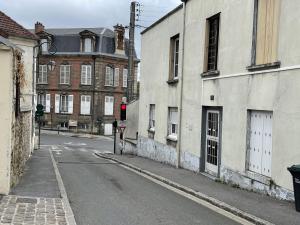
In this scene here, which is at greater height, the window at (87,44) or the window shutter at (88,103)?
the window at (87,44)

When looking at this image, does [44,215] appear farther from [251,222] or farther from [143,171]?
[143,171]

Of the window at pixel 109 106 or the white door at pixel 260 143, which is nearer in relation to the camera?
the white door at pixel 260 143

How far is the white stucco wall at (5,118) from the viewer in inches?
421

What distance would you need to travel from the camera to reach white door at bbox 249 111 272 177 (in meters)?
12.1

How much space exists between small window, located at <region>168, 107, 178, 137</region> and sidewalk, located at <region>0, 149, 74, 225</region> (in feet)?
25.7

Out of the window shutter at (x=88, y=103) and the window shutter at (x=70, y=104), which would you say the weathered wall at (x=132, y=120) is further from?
the window shutter at (x=70, y=104)

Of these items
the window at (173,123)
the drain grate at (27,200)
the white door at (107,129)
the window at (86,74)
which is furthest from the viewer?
the white door at (107,129)

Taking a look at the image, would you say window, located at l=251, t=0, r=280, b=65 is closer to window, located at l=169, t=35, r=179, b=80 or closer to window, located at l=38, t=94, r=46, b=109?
window, located at l=169, t=35, r=179, b=80

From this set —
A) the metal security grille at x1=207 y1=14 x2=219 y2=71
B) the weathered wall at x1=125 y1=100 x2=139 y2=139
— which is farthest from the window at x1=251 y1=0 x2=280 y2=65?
the weathered wall at x1=125 y1=100 x2=139 y2=139

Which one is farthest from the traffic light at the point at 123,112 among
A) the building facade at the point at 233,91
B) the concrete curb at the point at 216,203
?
the concrete curb at the point at 216,203

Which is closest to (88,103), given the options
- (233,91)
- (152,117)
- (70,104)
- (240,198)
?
(70,104)

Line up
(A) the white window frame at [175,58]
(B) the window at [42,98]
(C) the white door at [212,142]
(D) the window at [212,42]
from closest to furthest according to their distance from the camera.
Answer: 1. (C) the white door at [212,142]
2. (D) the window at [212,42]
3. (A) the white window frame at [175,58]
4. (B) the window at [42,98]

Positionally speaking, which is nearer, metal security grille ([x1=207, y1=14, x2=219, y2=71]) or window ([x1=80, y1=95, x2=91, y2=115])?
metal security grille ([x1=207, y1=14, x2=219, y2=71])

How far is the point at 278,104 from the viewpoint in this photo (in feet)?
37.6
